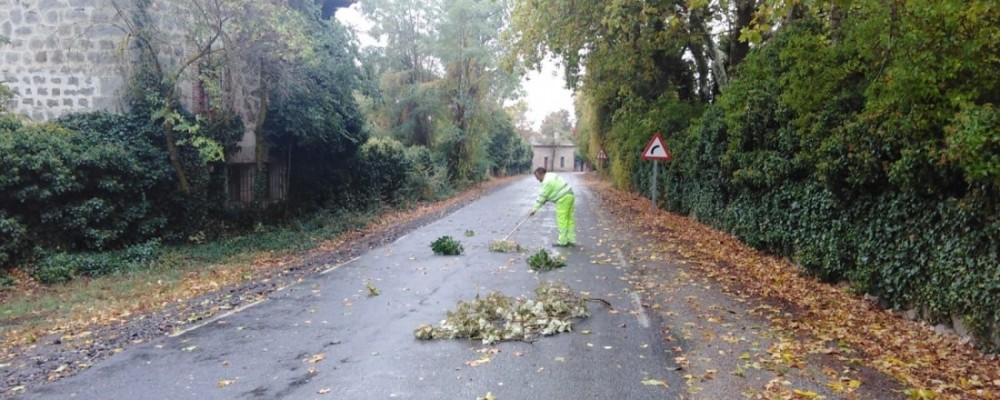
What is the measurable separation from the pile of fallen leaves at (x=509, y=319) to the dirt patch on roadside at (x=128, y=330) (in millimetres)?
3183

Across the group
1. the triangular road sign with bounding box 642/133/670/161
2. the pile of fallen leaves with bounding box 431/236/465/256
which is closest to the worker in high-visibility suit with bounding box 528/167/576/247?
the pile of fallen leaves with bounding box 431/236/465/256

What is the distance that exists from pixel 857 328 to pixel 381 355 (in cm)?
501

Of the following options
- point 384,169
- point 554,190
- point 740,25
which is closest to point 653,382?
point 554,190

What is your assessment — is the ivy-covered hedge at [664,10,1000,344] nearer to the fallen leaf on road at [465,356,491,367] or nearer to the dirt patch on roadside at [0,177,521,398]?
the fallen leaf on road at [465,356,491,367]

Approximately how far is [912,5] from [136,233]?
1373 centimetres

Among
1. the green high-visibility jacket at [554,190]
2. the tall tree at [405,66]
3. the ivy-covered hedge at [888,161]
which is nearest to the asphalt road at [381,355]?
the ivy-covered hedge at [888,161]

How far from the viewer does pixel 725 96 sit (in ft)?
44.4

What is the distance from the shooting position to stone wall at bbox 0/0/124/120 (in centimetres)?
1399

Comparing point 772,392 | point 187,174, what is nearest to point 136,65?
point 187,174

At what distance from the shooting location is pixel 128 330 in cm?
759

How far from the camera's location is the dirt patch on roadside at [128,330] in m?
6.15

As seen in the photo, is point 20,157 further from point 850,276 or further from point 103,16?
point 850,276

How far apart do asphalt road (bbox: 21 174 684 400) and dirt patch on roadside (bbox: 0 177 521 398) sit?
0.30m

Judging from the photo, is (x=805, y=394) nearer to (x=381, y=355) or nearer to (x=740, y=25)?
(x=381, y=355)
